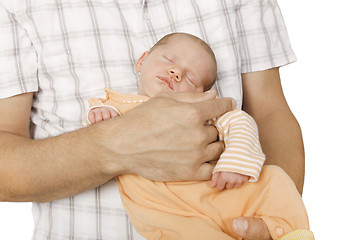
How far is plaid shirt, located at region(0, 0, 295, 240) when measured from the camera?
1604 mm

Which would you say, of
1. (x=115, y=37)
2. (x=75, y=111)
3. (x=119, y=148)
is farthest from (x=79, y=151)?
(x=115, y=37)

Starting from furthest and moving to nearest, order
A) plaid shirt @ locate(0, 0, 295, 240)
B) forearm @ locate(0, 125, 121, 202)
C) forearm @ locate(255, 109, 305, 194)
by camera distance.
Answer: forearm @ locate(255, 109, 305, 194) → plaid shirt @ locate(0, 0, 295, 240) → forearm @ locate(0, 125, 121, 202)

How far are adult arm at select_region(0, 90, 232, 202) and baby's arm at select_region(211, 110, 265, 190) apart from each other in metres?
0.07

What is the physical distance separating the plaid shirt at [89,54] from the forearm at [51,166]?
0.14 meters

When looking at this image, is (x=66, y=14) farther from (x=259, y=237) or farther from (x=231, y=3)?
(x=259, y=237)

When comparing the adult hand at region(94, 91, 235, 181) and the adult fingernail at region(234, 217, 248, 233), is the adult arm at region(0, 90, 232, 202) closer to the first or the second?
the adult hand at region(94, 91, 235, 181)

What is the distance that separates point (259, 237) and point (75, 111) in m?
0.77

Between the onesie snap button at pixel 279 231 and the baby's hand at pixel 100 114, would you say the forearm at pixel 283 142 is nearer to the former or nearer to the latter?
the onesie snap button at pixel 279 231

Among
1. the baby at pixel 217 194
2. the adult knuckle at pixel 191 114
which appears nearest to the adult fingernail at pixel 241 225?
the baby at pixel 217 194

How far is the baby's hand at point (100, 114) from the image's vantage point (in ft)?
4.86

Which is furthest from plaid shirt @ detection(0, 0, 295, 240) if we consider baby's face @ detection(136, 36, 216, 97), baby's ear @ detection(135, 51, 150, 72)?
baby's face @ detection(136, 36, 216, 97)

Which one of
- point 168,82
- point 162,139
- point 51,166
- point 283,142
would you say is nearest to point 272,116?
point 283,142

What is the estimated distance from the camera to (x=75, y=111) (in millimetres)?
1660

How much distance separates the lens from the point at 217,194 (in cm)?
141
